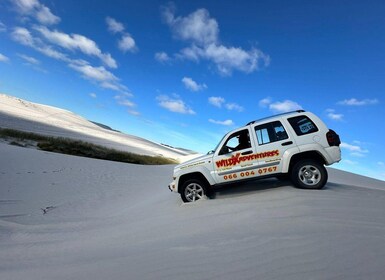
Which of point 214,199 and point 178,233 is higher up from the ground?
point 214,199

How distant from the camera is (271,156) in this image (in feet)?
24.5

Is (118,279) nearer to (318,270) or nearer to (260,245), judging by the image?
(260,245)

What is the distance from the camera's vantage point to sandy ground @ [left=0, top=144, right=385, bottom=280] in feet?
12.5

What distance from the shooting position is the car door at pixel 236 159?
7625 millimetres

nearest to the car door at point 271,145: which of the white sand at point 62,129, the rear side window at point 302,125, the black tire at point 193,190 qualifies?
the rear side window at point 302,125

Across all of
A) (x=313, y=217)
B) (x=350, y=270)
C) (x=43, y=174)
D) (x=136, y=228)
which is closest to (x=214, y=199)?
(x=136, y=228)

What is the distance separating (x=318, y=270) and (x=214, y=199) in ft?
14.0

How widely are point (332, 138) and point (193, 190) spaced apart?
378 centimetres

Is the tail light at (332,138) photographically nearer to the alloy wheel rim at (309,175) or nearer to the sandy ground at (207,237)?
the alloy wheel rim at (309,175)

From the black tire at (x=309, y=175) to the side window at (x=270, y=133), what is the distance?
2.68 feet

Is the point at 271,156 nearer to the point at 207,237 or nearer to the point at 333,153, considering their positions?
the point at 333,153

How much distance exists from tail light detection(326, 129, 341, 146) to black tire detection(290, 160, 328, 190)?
0.60m

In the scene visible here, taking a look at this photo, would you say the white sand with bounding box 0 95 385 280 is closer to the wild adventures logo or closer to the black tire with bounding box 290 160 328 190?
the black tire with bounding box 290 160 328 190

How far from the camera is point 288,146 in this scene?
7352mm
